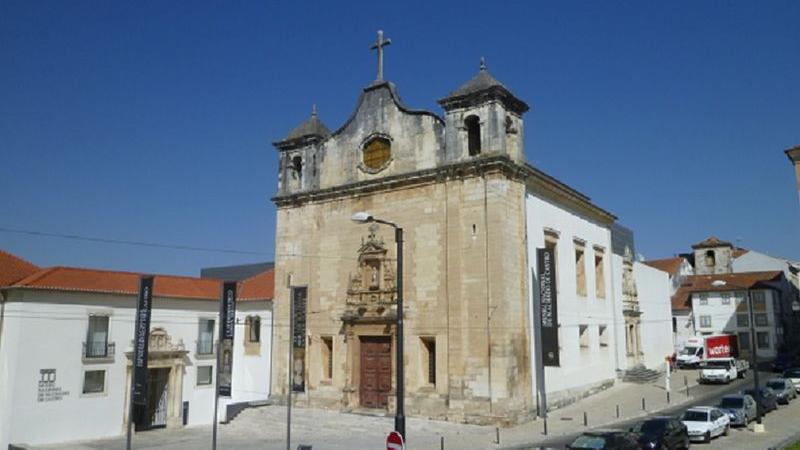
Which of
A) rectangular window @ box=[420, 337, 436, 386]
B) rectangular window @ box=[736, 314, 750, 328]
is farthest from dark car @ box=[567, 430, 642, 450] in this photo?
rectangular window @ box=[736, 314, 750, 328]

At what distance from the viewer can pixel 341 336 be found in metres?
31.6

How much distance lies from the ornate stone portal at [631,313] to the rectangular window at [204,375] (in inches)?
1001

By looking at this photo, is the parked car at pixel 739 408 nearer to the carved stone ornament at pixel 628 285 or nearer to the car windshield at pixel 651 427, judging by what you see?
the car windshield at pixel 651 427

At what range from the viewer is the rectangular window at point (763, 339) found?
57.1 metres

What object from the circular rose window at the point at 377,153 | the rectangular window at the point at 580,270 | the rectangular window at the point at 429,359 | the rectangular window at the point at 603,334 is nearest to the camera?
the rectangular window at the point at 429,359

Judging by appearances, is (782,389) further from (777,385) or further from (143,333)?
(143,333)

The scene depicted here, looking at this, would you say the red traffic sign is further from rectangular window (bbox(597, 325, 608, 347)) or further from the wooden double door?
rectangular window (bbox(597, 325, 608, 347))

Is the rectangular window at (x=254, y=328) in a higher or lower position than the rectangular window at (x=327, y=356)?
higher

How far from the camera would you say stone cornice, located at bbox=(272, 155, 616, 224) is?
92.8 feet

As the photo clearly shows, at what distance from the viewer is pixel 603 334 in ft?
126

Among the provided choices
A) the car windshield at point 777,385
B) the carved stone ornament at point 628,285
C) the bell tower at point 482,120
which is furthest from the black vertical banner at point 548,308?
the carved stone ornament at point 628,285

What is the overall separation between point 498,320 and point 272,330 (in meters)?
14.1

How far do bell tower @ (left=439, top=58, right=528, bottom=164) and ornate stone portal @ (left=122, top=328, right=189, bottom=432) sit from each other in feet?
54.7

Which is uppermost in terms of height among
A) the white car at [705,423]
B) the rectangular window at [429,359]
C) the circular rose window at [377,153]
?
the circular rose window at [377,153]
